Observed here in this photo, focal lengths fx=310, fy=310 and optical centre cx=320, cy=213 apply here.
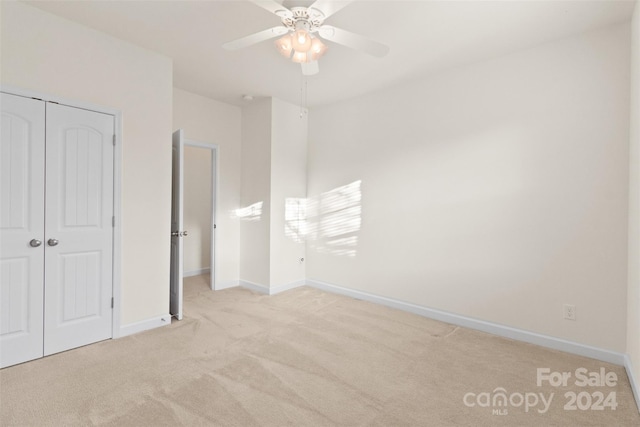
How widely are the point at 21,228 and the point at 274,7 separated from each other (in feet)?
8.08

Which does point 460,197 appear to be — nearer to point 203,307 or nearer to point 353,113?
point 353,113

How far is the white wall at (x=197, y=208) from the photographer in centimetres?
552

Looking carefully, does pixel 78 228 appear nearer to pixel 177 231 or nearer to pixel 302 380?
pixel 177 231

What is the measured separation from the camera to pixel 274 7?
6.18 feet

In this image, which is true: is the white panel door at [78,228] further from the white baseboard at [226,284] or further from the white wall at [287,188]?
the white wall at [287,188]

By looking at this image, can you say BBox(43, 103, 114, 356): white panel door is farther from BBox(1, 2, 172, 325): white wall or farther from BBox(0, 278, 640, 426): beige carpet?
BBox(0, 278, 640, 426): beige carpet

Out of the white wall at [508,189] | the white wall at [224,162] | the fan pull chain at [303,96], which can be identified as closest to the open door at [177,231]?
the white wall at [224,162]

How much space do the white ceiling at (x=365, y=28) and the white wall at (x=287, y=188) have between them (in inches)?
37.4

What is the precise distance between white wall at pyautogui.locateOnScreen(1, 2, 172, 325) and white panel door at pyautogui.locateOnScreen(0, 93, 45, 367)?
0.31 metres

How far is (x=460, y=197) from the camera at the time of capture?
3260mm

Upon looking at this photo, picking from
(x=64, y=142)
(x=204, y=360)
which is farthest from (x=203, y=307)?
(x=64, y=142)

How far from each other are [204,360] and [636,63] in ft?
12.6

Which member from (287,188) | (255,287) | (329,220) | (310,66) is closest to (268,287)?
(255,287)

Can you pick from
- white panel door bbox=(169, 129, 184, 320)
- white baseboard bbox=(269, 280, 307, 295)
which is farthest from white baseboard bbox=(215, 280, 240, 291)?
white panel door bbox=(169, 129, 184, 320)
